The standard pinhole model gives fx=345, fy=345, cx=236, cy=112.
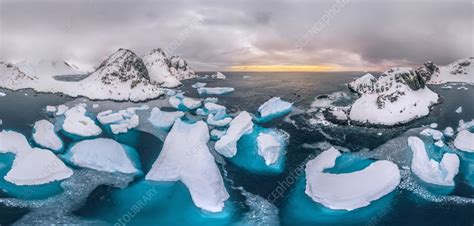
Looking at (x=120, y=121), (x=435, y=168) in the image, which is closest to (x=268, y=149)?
(x=435, y=168)

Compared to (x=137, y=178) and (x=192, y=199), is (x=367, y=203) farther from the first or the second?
(x=137, y=178)

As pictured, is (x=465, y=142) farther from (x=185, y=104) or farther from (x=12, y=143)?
(x=12, y=143)

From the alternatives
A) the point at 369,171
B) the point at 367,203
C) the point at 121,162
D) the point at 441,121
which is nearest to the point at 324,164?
the point at 369,171

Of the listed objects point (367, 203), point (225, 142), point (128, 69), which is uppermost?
point (128, 69)

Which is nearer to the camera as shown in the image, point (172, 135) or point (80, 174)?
point (80, 174)

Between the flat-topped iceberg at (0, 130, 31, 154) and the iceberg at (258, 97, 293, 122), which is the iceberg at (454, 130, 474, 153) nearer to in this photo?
the iceberg at (258, 97, 293, 122)

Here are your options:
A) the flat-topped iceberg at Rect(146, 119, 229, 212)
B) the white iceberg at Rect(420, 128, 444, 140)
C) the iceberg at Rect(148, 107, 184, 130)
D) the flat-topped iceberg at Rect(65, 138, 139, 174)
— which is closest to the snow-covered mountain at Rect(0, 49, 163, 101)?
the iceberg at Rect(148, 107, 184, 130)

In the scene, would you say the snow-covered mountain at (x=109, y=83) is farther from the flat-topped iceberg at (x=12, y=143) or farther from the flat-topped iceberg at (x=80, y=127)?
the flat-topped iceberg at (x=12, y=143)
